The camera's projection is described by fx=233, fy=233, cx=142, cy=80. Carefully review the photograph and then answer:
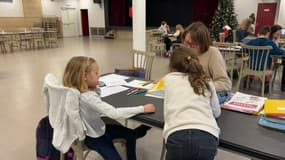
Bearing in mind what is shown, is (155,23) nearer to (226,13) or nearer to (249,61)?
(226,13)

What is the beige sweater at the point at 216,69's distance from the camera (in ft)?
Answer: 5.92

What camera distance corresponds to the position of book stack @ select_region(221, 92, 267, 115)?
143 centimetres

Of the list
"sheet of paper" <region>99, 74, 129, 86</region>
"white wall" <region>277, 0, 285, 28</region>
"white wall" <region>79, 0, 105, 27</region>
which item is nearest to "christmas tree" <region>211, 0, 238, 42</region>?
"white wall" <region>277, 0, 285, 28</region>

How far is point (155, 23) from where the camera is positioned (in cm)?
1415

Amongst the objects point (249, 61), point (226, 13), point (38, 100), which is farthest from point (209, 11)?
point (38, 100)

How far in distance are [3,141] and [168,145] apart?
221 centimetres

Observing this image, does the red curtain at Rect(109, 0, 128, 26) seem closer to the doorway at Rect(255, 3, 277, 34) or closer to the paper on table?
the doorway at Rect(255, 3, 277, 34)

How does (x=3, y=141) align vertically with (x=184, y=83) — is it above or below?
below

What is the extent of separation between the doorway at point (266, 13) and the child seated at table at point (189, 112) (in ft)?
31.2

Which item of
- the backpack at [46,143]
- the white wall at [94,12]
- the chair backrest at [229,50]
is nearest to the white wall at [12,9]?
the white wall at [94,12]

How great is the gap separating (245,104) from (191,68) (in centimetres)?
54

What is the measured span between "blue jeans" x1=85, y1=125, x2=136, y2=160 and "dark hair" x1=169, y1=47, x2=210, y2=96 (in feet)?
2.20

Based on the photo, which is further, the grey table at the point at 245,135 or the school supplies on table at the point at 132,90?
the school supplies on table at the point at 132,90

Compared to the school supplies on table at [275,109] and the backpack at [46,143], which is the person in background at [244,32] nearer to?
the school supplies on table at [275,109]
